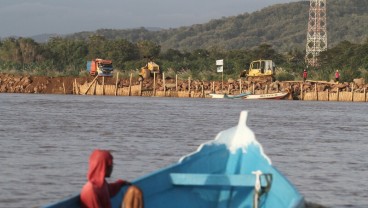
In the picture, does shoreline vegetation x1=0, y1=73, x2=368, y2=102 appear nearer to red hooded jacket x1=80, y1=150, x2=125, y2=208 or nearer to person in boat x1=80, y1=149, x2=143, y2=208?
person in boat x1=80, y1=149, x2=143, y2=208

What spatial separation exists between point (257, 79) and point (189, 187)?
60.8 m

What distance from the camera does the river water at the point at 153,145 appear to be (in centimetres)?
1689

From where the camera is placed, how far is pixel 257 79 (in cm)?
7119

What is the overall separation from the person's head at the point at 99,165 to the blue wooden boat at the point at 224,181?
541 millimetres

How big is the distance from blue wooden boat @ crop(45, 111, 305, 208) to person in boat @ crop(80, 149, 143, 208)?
0.37 meters

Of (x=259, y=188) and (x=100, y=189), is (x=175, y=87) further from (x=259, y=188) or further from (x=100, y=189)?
(x=100, y=189)

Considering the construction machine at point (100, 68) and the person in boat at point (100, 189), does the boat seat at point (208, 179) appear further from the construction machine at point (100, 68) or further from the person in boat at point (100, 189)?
the construction machine at point (100, 68)

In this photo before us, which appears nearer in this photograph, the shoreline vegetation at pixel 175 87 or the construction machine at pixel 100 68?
the shoreline vegetation at pixel 175 87

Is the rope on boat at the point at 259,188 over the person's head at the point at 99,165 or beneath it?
beneath

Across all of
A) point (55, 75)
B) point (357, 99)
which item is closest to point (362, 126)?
point (357, 99)

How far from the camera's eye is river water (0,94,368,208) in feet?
55.4

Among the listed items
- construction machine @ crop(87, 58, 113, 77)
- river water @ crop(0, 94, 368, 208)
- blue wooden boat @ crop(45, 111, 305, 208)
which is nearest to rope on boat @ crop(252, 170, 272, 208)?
blue wooden boat @ crop(45, 111, 305, 208)

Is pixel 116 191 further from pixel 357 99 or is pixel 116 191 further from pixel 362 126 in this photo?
pixel 357 99

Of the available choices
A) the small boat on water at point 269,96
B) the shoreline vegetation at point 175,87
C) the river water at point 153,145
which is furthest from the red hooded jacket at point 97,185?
the small boat on water at point 269,96
